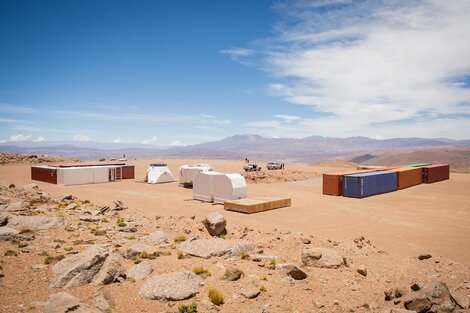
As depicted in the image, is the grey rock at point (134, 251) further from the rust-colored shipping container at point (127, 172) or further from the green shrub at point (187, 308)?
the rust-colored shipping container at point (127, 172)

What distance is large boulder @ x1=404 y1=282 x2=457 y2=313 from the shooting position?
11.0 meters

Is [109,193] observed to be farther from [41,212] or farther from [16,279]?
[16,279]

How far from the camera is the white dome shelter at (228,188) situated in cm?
3369

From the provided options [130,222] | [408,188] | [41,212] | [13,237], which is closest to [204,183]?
[130,222]

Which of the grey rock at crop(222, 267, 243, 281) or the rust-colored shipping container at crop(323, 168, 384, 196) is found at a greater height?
A: the rust-colored shipping container at crop(323, 168, 384, 196)

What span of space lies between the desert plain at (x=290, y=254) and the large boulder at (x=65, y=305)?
22 cm

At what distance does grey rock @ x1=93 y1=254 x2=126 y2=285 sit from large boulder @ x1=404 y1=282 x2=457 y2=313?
399 inches

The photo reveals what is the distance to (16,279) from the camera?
12.2 metres

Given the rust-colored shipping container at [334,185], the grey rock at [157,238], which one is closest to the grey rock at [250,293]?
the grey rock at [157,238]

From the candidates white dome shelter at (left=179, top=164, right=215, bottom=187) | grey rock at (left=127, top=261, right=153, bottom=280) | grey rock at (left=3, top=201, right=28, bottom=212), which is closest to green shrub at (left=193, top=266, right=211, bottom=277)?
grey rock at (left=127, top=261, right=153, bottom=280)

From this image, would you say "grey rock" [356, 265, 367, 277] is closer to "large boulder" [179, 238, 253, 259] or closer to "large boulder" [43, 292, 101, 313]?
"large boulder" [179, 238, 253, 259]

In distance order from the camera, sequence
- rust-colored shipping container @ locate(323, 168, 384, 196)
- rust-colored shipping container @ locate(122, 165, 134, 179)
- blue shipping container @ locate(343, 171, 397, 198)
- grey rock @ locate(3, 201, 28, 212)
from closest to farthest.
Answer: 1. grey rock @ locate(3, 201, 28, 212)
2. blue shipping container @ locate(343, 171, 397, 198)
3. rust-colored shipping container @ locate(323, 168, 384, 196)
4. rust-colored shipping container @ locate(122, 165, 134, 179)

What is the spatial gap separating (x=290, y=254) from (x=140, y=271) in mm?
7935

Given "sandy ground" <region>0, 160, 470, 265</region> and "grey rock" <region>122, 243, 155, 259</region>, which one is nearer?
"grey rock" <region>122, 243, 155, 259</region>
